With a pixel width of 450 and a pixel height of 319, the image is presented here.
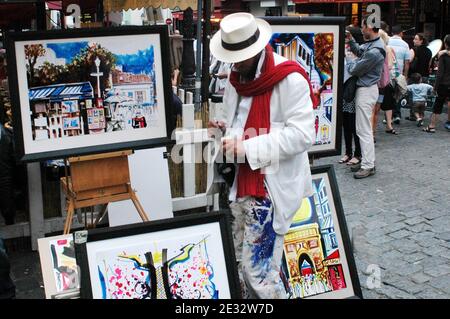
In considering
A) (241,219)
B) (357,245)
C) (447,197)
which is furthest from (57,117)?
(447,197)

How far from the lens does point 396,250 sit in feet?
16.4

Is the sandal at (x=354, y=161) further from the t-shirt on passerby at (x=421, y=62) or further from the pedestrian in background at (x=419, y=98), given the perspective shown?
the t-shirt on passerby at (x=421, y=62)

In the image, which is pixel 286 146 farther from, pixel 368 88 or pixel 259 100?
pixel 368 88

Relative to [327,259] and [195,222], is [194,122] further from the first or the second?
[195,222]

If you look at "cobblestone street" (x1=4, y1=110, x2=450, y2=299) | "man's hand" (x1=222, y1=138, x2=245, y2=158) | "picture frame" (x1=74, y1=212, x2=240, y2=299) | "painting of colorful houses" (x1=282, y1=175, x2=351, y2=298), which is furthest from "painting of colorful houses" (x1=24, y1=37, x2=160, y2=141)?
"cobblestone street" (x1=4, y1=110, x2=450, y2=299)

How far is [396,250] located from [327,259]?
5.21 feet

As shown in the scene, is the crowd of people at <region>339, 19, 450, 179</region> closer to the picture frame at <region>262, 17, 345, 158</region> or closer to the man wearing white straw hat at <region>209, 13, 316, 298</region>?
the picture frame at <region>262, 17, 345, 158</region>

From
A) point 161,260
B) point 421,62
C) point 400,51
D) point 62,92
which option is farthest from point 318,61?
point 421,62

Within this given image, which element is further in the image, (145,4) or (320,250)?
(145,4)

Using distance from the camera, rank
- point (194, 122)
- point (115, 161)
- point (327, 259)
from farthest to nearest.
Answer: point (194, 122), point (115, 161), point (327, 259)

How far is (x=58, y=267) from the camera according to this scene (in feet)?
9.42

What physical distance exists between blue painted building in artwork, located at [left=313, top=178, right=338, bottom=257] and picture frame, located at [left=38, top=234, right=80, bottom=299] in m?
1.66

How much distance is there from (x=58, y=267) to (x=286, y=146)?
1353mm
